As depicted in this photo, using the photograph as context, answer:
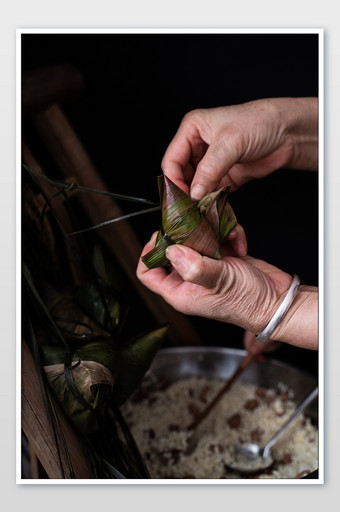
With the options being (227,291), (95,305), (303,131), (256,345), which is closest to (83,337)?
(95,305)

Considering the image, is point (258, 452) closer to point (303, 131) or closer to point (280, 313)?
point (280, 313)

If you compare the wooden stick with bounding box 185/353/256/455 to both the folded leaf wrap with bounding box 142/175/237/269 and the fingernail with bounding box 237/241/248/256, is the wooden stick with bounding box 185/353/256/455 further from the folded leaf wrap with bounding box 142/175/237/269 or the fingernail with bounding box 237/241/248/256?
the folded leaf wrap with bounding box 142/175/237/269

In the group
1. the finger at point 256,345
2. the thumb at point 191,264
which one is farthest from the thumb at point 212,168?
the finger at point 256,345

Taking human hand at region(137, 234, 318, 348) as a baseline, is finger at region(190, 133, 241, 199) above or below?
above

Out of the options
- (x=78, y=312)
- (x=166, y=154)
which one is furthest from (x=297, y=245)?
(x=78, y=312)

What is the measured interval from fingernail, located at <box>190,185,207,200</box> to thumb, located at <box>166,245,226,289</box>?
0.09 meters

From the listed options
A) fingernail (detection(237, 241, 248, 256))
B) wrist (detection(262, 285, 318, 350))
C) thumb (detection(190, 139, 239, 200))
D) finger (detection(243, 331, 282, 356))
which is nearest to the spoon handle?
finger (detection(243, 331, 282, 356))

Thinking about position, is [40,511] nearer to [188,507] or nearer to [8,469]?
[8,469]

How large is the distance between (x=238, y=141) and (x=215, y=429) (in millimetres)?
549

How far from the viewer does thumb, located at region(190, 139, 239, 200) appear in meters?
0.75

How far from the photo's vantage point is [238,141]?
81 centimetres

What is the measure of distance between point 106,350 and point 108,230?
0.91ft

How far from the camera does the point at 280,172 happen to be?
928 millimetres

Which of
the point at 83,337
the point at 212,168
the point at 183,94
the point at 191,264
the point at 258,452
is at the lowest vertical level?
the point at 258,452
